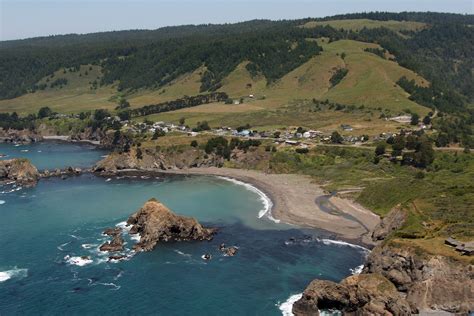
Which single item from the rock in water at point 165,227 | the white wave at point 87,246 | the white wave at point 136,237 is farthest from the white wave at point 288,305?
the white wave at point 87,246

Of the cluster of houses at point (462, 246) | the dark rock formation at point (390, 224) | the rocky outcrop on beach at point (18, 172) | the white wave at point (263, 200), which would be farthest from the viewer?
the rocky outcrop on beach at point (18, 172)

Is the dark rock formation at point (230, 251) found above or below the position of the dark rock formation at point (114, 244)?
below

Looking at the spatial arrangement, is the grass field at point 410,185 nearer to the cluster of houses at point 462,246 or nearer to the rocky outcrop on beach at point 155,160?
the cluster of houses at point 462,246

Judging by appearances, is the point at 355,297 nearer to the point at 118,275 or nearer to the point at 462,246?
the point at 462,246

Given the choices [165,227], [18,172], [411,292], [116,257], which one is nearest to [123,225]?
[165,227]

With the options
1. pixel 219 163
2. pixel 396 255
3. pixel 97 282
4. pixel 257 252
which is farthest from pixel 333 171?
pixel 97 282

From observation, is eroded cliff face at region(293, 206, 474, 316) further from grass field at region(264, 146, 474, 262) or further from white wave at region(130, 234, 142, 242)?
white wave at region(130, 234, 142, 242)

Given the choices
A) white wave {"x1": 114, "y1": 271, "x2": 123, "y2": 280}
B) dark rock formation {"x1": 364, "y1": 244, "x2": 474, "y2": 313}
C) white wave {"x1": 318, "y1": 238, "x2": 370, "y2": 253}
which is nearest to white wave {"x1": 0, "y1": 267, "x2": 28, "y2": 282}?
white wave {"x1": 114, "y1": 271, "x2": 123, "y2": 280}
